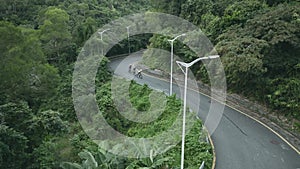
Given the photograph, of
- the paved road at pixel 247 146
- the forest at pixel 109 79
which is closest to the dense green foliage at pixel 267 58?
the forest at pixel 109 79

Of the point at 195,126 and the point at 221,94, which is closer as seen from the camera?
the point at 195,126

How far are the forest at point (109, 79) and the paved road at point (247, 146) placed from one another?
1.13m

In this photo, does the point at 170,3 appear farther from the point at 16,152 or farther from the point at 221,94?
the point at 16,152

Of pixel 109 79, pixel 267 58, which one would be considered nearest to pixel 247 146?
pixel 267 58

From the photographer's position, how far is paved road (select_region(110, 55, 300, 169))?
1465cm

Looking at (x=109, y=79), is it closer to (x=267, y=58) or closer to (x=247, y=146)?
(x=267, y=58)

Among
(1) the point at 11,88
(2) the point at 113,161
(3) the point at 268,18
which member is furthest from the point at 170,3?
(2) the point at 113,161

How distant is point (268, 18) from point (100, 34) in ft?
65.5

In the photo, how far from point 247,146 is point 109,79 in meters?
17.1

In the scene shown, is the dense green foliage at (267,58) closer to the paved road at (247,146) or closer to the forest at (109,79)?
the forest at (109,79)

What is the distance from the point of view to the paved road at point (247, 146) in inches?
577

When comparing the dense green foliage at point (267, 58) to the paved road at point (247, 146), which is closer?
the paved road at point (247, 146)

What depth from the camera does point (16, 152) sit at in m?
15.2

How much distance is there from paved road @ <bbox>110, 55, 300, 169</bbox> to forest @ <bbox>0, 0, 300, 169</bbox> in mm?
1133
